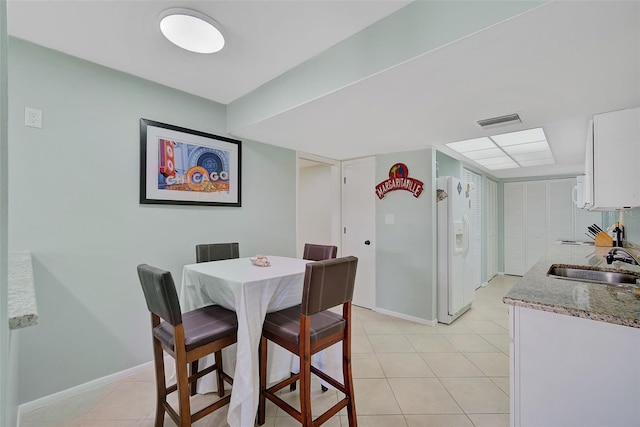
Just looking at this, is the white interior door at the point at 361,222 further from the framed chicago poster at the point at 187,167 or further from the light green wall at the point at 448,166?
the framed chicago poster at the point at 187,167

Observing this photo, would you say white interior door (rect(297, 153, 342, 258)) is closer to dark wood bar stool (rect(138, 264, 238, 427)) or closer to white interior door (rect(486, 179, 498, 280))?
dark wood bar stool (rect(138, 264, 238, 427))

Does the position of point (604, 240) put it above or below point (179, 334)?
above

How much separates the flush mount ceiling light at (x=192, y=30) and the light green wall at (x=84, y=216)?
884 millimetres

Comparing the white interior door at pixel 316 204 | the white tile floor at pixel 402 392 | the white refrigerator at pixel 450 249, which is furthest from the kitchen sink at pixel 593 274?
the white interior door at pixel 316 204

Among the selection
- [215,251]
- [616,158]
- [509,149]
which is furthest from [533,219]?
[215,251]

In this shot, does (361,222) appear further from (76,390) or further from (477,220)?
(76,390)

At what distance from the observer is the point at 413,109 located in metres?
2.18

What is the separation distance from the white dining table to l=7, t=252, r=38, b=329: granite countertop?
0.81 meters

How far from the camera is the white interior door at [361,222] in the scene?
3812 mm

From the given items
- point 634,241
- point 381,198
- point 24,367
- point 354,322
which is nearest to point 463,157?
point 381,198

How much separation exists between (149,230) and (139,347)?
0.97 meters

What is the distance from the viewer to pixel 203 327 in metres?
1.54

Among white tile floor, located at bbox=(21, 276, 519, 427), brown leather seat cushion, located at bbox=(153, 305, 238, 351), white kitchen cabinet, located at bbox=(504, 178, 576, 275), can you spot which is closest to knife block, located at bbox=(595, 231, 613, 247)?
white tile floor, located at bbox=(21, 276, 519, 427)

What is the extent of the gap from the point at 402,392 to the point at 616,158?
2.06 metres
